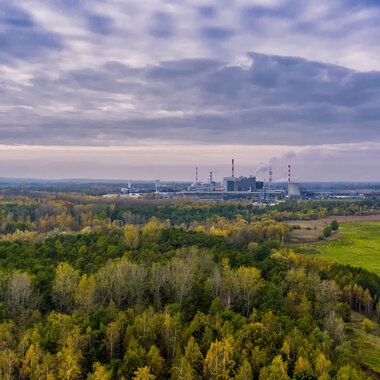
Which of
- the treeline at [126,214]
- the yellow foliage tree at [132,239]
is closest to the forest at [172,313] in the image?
the yellow foliage tree at [132,239]

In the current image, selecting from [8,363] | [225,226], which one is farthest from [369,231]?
[8,363]

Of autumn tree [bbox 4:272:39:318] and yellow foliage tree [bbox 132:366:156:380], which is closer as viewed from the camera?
yellow foliage tree [bbox 132:366:156:380]

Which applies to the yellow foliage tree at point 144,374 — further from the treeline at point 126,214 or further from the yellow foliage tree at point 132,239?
the treeline at point 126,214

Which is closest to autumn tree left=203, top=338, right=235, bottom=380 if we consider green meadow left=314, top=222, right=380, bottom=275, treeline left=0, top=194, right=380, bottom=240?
green meadow left=314, top=222, right=380, bottom=275

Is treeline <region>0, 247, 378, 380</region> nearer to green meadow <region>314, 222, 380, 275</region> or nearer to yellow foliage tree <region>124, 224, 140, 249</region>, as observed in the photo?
yellow foliage tree <region>124, 224, 140, 249</region>

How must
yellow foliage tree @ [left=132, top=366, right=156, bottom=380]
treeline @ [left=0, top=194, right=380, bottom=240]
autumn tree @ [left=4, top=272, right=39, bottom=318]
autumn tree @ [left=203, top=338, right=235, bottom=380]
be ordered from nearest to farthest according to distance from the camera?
yellow foliage tree @ [left=132, top=366, right=156, bottom=380], autumn tree @ [left=203, top=338, right=235, bottom=380], autumn tree @ [left=4, top=272, right=39, bottom=318], treeline @ [left=0, top=194, right=380, bottom=240]

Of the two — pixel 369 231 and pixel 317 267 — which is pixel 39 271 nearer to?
pixel 317 267
